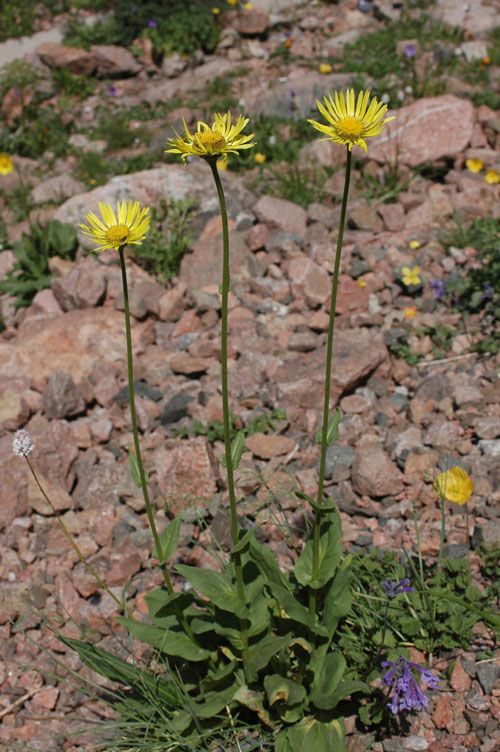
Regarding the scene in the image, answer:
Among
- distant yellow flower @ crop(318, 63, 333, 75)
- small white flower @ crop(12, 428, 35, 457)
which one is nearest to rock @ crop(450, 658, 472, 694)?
small white flower @ crop(12, 428, 35, 457)

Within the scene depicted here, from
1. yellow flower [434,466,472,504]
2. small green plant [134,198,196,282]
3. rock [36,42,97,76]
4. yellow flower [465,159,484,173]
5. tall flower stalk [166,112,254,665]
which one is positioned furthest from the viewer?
rock [36,42,97,76]

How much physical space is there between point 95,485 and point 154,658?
3.75 feet

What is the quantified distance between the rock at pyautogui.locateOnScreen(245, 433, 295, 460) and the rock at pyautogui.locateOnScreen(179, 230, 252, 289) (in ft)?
5.44

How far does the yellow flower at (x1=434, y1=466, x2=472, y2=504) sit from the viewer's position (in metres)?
2.76

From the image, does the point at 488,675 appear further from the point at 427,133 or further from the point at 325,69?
the point at 325,69

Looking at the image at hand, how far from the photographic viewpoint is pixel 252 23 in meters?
9.10

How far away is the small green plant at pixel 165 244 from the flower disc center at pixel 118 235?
3.09 metres

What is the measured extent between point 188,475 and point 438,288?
1.98 m

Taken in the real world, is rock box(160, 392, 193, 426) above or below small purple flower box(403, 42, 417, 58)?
below

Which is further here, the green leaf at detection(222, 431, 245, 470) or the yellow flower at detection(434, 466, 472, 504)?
the yellow flower at detection(434, 466, 472, 504)

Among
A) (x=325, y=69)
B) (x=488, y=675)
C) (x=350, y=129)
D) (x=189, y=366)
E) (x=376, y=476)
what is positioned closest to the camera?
(x=350, y=129)

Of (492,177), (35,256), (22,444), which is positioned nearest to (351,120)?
(22,444)

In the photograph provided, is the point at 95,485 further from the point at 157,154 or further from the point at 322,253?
the point at 157,154

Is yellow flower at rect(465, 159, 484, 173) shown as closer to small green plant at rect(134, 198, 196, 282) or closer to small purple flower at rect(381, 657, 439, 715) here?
small green plant at rect(134, 198, 196, 282)
